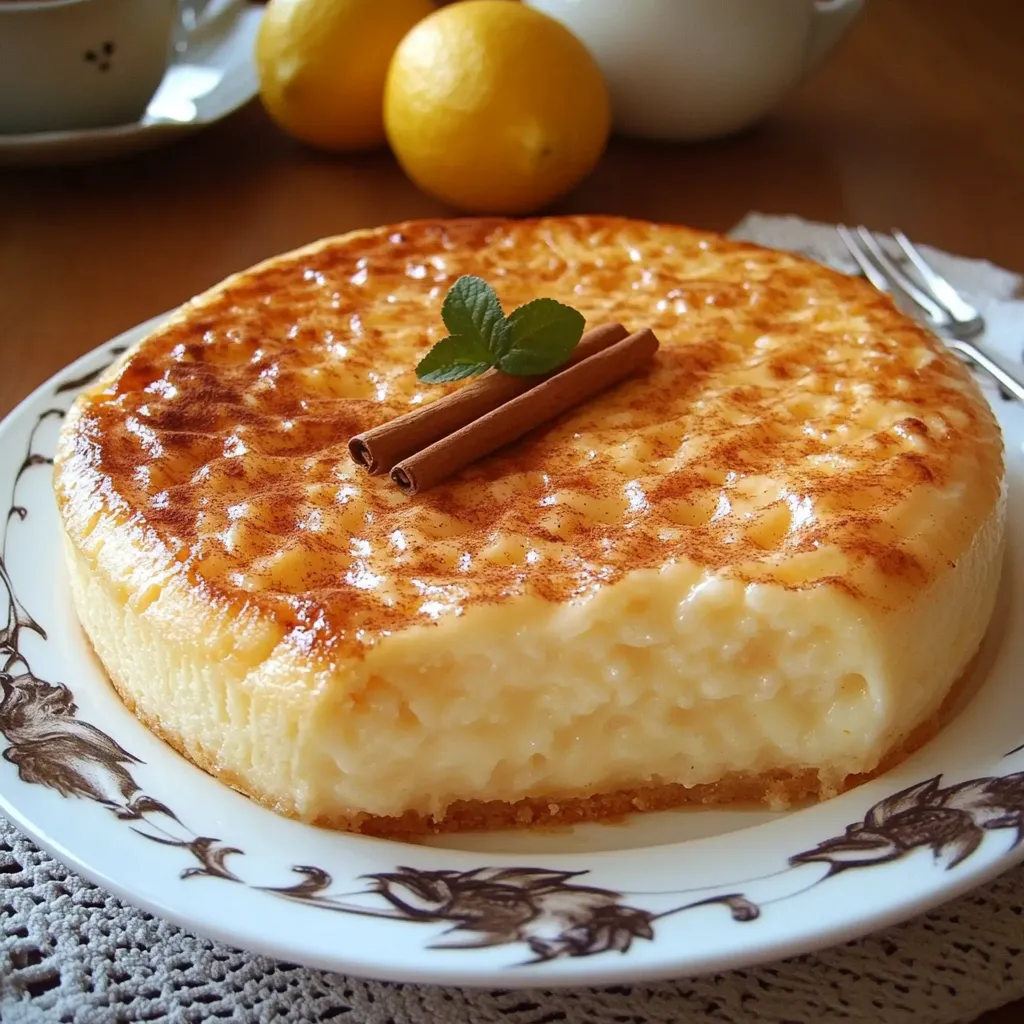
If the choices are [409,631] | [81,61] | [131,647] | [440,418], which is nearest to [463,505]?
[440,418]

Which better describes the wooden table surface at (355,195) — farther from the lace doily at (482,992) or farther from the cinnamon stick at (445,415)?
the lace doily at (482,992)

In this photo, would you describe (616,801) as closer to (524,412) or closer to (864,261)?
(524,412)

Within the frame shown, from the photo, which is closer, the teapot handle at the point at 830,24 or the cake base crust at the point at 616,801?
the cake base crust at the point at 616,801

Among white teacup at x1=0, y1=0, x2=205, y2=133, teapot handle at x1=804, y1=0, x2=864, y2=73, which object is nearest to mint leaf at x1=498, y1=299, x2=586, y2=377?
white teacup at x1=0, y1=0, x2=205, y2=133

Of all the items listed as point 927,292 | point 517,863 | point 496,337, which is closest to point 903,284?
point 927,292

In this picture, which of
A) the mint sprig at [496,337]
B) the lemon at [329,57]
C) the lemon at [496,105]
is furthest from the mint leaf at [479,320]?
the lemon at [329,57]

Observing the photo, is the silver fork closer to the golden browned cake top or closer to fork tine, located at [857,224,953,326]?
fork tine, located at [857,224,953,326]

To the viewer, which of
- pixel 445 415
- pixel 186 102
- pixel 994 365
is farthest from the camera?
pixel 186 102
